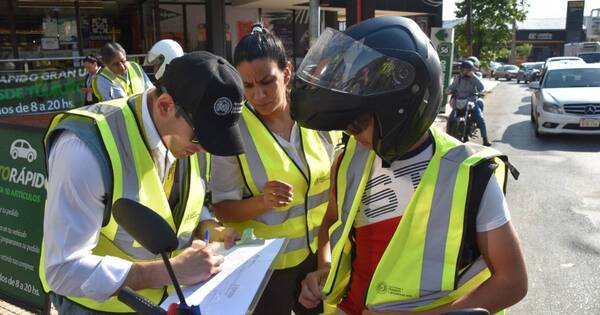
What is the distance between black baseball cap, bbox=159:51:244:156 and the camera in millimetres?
1652

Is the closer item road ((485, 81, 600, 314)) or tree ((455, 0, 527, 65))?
road ((485, 81, 600, 314))

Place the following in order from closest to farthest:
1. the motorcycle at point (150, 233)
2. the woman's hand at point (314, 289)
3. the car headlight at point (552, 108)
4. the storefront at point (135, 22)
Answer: the motorcycle at point (150, 233) → the woman's hand at point (314, 289) → the car headlight at point (552, 108) → the storefront at point (135, 22)

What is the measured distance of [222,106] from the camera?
169 cm

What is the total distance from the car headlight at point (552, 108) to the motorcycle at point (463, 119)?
154 centimetres

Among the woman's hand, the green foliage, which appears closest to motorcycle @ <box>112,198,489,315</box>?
the woman's hand

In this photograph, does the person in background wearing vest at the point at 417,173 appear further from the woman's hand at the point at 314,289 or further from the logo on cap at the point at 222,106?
the woman's hand at the point at 314,289

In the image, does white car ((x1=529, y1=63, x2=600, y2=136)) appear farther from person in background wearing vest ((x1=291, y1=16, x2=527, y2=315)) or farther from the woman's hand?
person in background wearing vest ((x1=291, y1=16, x2=527, y2=315))

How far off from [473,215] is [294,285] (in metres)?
1.16

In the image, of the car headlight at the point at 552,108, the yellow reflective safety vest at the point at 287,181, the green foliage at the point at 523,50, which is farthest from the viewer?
the green foliage at the point at 523,50

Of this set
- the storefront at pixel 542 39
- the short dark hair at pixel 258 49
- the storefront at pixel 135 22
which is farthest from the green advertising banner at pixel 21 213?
the storefront at pixel 542 39

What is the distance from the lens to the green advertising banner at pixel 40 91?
883 centimetres

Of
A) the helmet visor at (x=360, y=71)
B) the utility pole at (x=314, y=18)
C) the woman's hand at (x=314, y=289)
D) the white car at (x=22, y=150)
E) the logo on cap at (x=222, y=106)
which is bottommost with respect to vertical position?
the woman's hand at (x=314, y=289)

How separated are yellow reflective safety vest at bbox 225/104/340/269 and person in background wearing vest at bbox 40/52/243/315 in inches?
18.8

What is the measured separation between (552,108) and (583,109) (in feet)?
1.93
